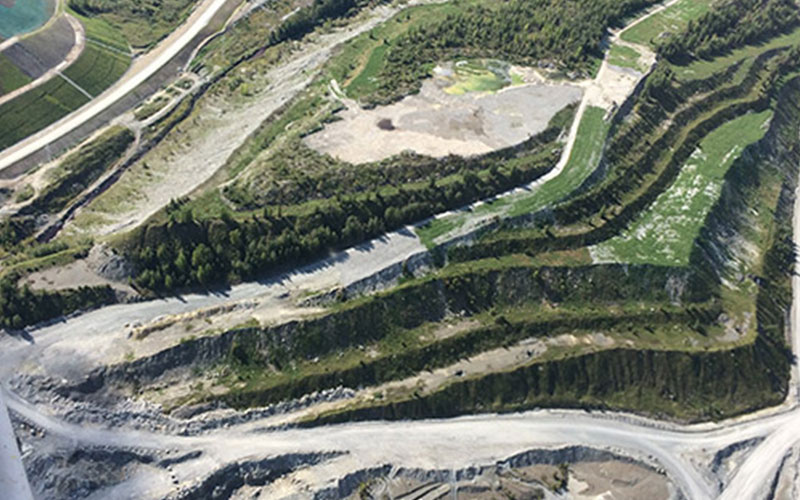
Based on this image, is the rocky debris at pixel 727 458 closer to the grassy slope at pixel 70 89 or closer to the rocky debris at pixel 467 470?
the rocky debris at pixel 467 470

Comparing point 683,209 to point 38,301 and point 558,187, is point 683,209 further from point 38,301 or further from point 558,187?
point 38,301

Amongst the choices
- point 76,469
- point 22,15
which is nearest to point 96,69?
point 22,15

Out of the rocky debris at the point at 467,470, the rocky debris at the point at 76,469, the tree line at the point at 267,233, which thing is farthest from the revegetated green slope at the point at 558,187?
the rocky debris at the point at 76,469

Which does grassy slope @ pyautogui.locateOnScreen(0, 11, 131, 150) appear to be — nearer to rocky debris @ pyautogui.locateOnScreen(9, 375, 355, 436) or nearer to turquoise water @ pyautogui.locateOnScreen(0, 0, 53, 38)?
turquoise water @ pyautogui.locateOnScreen(0, 0, 53, 38)

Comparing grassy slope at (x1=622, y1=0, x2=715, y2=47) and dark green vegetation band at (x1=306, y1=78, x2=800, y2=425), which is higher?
grassy slope at (x1=622, y1=0, x2=715, y2=47)

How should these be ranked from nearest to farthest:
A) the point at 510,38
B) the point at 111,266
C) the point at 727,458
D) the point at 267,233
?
the point at 727,458
the point at 111,266
the point at 267,233
the point at 510,38

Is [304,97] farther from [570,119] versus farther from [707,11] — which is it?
[707,11]

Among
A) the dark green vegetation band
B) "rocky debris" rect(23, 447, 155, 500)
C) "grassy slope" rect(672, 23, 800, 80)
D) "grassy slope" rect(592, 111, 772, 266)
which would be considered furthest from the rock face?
"grassy slope" rect(672, 23, 800, 80)
